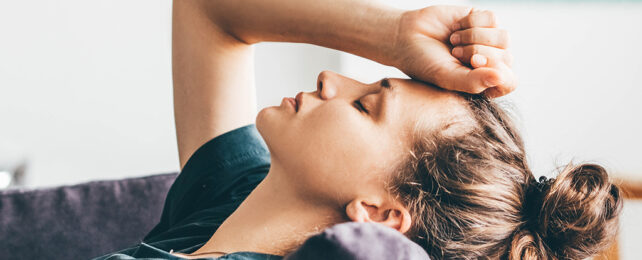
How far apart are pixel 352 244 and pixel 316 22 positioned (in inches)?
20.9

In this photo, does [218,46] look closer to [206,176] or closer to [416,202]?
[206,176]

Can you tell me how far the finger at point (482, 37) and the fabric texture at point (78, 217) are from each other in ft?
2.73

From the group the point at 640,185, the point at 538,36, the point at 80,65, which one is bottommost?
the point at 640,185

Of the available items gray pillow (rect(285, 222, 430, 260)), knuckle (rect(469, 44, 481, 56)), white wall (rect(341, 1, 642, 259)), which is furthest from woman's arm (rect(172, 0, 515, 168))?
white wall (rect(341, 1, 642, 259))

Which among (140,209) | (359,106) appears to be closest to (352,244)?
(359,106)

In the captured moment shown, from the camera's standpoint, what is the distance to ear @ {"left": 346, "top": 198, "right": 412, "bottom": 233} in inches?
33.6

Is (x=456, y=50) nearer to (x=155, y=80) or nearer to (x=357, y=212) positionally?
(x=357, y=212)

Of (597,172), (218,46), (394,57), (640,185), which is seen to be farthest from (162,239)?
(640,185)

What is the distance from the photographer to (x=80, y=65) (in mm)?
2320

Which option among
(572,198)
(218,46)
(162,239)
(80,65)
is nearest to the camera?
(572,198)

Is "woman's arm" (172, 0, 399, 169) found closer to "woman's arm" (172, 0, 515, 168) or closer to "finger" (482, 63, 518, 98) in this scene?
"woman's arm" (172, 0, 515, 168)

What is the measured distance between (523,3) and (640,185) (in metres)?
0.77

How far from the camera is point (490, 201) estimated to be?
87cm

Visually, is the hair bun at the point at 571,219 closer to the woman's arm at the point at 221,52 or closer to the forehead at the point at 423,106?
the forehead at the point at 423,106
